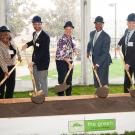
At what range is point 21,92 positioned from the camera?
6000 millimetres

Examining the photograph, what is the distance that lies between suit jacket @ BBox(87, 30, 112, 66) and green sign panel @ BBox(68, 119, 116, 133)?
1.59 meters

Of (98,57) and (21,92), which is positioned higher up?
(98,57)

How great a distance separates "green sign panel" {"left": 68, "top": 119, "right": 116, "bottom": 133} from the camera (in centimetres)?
303

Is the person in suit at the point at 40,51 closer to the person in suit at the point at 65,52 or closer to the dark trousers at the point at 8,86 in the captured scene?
the person in suit at the point at 65,52

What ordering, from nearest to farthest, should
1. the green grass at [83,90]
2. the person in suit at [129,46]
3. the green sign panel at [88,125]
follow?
the green sign panel at [88,125] < the person in suit at [129,46] < the green grass at [83,90]

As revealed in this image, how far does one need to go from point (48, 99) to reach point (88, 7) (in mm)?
3448

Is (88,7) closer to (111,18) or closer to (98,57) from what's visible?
(111,18)

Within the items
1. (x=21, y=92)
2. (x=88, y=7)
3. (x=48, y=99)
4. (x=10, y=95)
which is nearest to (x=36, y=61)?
(x=10, y=95)

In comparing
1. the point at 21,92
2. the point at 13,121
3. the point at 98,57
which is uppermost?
the point at 98,57

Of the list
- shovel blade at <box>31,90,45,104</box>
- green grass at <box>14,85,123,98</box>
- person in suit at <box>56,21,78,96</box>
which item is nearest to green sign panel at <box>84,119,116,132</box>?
shovel blade at <box>31,90,45,104</box>

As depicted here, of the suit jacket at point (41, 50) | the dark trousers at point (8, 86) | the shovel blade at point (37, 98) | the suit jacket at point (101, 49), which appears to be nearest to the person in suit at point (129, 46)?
the suit jacket at point (101, 49)

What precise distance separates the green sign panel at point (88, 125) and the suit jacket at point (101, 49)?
1.59m

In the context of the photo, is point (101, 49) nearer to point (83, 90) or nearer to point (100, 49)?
point (100, 49)

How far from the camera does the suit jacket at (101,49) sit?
449 centimetres
